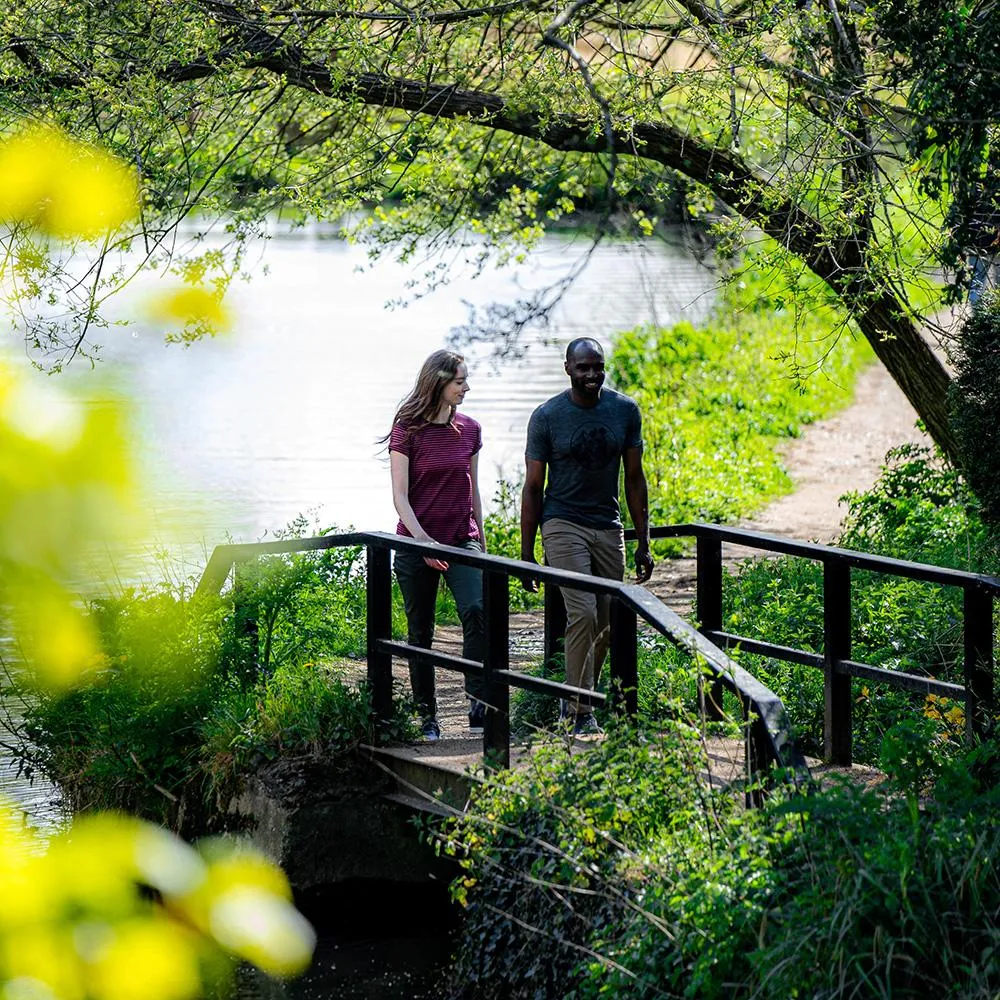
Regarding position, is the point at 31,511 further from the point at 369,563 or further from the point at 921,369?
the point at 921,369

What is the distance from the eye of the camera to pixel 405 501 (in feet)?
22.2

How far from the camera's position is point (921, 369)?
10.0 meters

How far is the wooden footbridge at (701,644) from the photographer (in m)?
4.69

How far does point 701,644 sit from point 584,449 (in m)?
1.89

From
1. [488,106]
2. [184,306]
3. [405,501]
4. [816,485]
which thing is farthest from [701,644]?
[816,485]

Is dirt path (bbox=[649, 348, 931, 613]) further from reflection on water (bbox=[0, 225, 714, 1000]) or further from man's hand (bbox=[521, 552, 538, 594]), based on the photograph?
man's hand (bbox=[521, 552, 538, 594])

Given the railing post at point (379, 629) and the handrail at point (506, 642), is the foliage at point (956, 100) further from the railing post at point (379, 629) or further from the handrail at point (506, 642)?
the railing post at point (379, 629)

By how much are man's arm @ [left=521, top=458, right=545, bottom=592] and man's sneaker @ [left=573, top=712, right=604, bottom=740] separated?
61 cm

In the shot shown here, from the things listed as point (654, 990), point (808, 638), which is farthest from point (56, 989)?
point (808, 638)

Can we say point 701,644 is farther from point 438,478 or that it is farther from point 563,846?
point 438,478

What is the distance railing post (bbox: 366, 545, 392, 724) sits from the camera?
22.2ft

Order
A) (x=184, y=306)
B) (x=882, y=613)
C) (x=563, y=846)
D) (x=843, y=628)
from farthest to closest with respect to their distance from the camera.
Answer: (x=882, y=613) < (x=843, y=628) < (x=563, y=846) < (x=184, y=306)

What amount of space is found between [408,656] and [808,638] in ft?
9.05

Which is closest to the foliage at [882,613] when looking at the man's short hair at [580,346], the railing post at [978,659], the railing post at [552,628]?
the railing post at [978,659]
